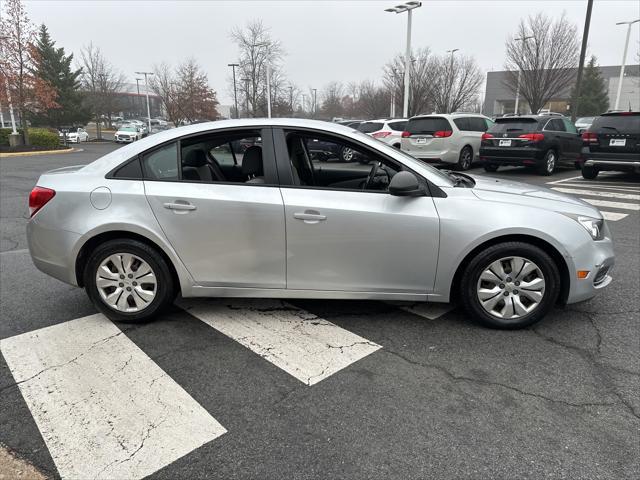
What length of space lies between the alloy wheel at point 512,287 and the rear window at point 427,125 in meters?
11.0

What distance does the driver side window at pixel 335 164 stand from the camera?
12.0 ft

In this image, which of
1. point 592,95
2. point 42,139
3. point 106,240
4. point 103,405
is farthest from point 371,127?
A: point 592,95

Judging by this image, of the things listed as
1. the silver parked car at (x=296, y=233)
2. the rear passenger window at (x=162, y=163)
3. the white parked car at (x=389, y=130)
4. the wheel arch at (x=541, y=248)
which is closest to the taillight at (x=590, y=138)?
the white parked car at (x=389, y=130)

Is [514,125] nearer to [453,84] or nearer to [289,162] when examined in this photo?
[289,162]

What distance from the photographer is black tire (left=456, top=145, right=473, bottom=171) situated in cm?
1414

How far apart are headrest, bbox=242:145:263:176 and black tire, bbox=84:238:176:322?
0.98 meters

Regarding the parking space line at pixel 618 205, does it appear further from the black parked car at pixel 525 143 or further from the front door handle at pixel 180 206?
the front door handle at pixel 180 206

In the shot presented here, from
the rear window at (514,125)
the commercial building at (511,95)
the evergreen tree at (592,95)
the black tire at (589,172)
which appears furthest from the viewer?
the commercial building at (511,95)

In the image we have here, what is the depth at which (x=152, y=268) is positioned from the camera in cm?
364

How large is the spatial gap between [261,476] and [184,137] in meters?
2.62

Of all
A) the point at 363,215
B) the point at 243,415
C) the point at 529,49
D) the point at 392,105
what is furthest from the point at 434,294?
the point at 392,105

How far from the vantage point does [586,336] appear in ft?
11.5

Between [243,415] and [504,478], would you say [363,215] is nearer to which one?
[243,415]

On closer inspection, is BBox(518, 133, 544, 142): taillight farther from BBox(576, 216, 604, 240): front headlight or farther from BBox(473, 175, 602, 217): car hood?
BBox(576, 216, 604, 240): front headlight
